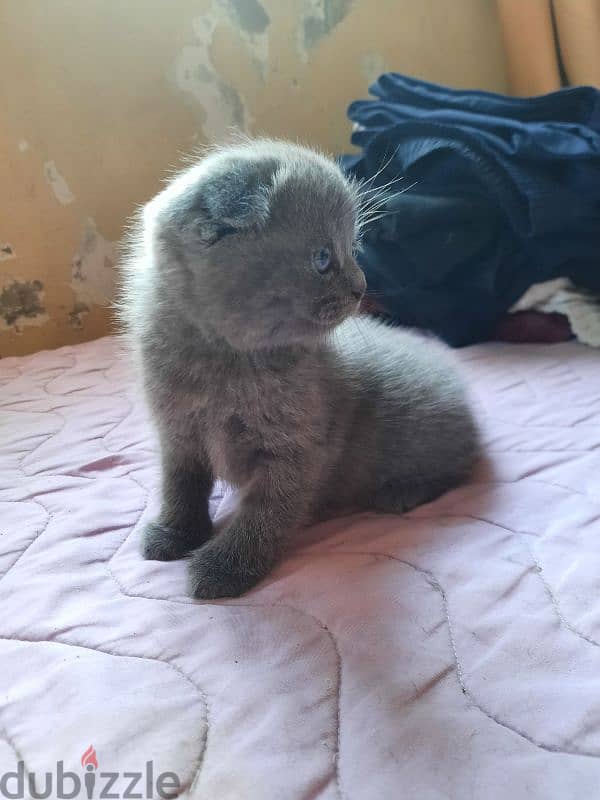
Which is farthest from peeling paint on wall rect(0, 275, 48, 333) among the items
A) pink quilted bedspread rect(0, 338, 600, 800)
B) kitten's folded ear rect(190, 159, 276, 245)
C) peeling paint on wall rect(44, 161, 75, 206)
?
kitten's folded ear rect(190, 159, 276, 245)

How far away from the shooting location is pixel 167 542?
829mm

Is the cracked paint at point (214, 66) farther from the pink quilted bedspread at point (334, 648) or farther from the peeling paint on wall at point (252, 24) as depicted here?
the pink quilted bedspread at point (334, 648)

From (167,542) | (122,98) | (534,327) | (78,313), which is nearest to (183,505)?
(167,542)

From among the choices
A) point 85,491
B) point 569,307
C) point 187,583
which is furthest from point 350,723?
point 569,307

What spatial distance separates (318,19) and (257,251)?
1.39m

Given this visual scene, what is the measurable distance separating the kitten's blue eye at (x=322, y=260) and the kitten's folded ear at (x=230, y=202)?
71 mm

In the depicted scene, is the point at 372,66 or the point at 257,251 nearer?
the point at 257,251

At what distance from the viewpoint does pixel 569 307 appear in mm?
1465

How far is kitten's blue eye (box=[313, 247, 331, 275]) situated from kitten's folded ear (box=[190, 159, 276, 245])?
7cm

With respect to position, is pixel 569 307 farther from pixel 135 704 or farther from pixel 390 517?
pixel 135 704

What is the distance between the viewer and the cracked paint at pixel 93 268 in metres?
1.73

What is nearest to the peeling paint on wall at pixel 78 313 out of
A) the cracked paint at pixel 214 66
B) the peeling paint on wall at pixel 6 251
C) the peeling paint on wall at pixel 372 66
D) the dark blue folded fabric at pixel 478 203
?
the peeling paint on wall at pixel 6 251

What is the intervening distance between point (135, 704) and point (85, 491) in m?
0.47

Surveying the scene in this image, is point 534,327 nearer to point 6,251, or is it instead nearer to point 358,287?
point 358,287
